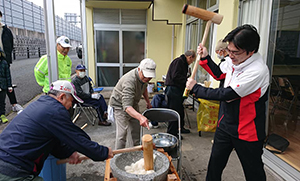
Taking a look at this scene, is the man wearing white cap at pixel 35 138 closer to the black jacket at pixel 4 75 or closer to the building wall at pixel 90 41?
the black jacket at pixel 4 75

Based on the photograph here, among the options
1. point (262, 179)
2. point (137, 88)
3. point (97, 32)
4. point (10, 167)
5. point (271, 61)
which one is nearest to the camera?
point (10, 167)

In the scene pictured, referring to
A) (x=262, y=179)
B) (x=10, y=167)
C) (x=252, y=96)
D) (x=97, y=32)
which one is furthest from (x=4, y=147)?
(x=97, y=32)

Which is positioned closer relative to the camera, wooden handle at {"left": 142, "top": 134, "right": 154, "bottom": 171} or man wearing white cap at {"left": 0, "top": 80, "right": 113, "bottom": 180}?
man wearing white cap at {"left": 0, "top": 80, "right": 113, "bottom": 180}

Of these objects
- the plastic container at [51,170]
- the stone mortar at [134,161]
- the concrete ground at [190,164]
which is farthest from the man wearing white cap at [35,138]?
the concrete ground at [190,164]

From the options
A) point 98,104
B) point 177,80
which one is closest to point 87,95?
point 98,104

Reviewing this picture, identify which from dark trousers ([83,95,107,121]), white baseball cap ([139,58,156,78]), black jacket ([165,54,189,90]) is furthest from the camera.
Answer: dark trousers ([83,95,107,121])

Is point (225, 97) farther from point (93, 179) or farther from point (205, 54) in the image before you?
point (93, 179)

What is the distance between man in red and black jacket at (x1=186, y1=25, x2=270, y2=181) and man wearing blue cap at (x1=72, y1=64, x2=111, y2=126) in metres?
3.41

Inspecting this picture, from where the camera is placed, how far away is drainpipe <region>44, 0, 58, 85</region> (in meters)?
3.50

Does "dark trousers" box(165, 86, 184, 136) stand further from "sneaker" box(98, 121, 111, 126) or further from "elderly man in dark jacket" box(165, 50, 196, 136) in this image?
"sneaker" box(98, 121, 111, 126)

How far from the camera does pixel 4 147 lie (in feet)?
5.25

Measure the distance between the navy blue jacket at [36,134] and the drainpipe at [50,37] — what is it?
224 cm

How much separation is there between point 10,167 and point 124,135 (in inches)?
56.4

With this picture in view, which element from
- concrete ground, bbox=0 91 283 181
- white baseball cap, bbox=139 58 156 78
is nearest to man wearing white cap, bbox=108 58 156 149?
white baseball cap, bbox=139 58 156 78
